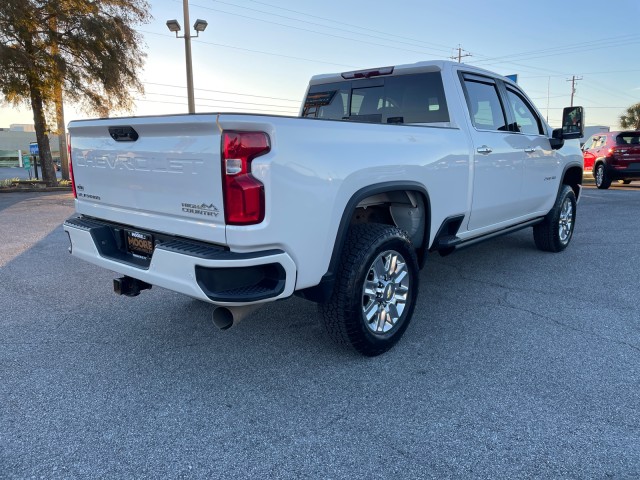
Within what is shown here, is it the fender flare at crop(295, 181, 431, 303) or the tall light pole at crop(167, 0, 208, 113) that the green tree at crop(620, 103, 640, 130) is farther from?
the fender flare at crop(295, 181, 431, 303)

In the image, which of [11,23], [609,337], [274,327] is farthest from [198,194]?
[11,23]

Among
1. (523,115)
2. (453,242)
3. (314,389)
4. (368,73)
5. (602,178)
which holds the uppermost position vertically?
(368,73)

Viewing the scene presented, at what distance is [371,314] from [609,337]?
1.81 metres

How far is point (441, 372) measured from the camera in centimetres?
302

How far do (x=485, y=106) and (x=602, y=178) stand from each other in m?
12.7

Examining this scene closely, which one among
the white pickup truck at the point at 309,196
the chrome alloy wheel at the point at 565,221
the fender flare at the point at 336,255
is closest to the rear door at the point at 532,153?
the white pickup truck at the point at 309,196

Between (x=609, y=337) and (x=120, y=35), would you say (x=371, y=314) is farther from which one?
(x=120, y=35)

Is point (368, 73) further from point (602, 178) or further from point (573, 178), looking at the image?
point (602, 178)

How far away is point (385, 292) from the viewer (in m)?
3.27

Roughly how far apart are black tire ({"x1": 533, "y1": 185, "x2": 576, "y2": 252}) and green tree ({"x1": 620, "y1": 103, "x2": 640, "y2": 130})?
51.3 metres

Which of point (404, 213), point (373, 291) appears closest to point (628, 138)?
point (404, 213)

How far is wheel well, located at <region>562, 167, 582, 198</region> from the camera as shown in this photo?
20.4ft

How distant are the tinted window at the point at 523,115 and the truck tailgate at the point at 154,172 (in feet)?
11.8

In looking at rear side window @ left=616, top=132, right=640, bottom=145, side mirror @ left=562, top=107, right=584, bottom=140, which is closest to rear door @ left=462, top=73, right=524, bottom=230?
side mirror @ left=562, top=107, right=584, bottom=140
